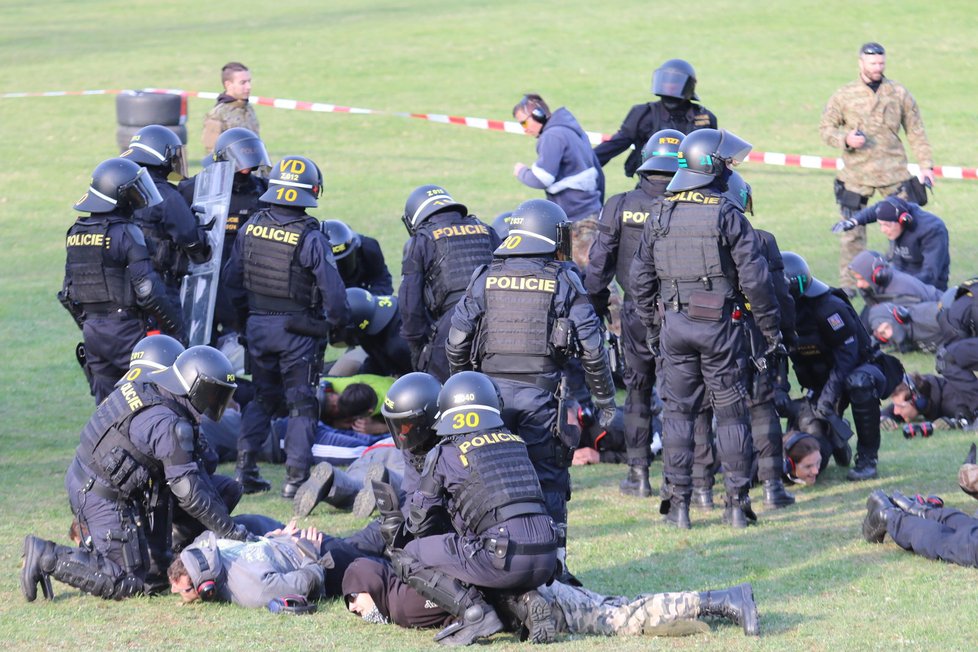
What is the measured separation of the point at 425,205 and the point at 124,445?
3.28 metres

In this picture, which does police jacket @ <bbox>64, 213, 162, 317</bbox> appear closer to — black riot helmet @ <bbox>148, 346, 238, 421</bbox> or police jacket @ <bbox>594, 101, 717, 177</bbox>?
black riot helmet @ <bbox>148, 346, 238, 421</bbox>

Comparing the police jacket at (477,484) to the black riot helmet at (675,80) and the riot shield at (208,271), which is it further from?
the black riot helmet at (675,80)

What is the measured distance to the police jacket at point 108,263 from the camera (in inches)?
392

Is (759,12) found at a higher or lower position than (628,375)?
higher

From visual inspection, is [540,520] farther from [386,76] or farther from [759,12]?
[759,12]

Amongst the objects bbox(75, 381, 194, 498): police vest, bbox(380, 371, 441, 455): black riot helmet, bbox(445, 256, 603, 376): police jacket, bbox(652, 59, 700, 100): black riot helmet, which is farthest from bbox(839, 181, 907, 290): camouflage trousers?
bbox(75, 381, 194, 498): police vest

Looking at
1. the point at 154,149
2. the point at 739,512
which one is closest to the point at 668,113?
the point at 154,149

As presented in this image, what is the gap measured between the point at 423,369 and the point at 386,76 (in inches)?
858

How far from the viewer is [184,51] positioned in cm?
3409

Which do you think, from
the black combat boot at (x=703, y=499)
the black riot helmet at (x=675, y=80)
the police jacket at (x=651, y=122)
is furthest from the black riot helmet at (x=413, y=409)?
the black riot helmet at (x=675, y=80)

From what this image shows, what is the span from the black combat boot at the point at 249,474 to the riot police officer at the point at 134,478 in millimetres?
2222

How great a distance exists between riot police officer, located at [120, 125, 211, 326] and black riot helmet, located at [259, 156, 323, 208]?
1246mm

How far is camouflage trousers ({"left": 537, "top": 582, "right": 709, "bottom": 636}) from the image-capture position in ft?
22.0

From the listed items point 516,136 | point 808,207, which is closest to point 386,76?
point 516,136
